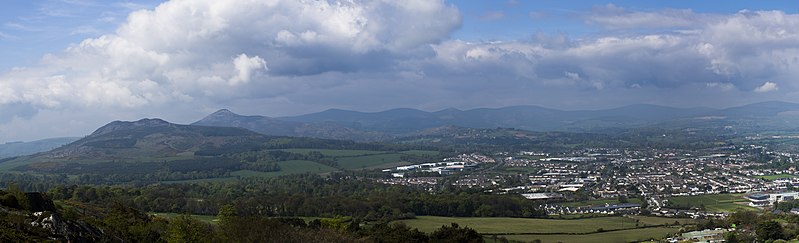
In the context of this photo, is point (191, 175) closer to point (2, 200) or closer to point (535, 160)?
point (535, 160)

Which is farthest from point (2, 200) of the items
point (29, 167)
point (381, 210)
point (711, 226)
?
point (29, 167)

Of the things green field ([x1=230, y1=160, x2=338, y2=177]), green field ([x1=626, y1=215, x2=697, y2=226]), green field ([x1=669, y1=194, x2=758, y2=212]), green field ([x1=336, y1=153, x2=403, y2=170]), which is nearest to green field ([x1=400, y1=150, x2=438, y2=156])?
green field ([x1=336, y1=153, x2=403, y2=170])

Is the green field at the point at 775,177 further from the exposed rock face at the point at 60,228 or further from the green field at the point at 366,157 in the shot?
the exposed rock face at the point at 60,228

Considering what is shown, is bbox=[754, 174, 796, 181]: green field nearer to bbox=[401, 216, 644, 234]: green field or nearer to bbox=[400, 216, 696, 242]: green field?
bbox=[400, 216, 696, 242]: green field

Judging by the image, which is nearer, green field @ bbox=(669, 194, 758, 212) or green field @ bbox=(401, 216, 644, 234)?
green field @ bbox=(401, 216, 644, 234)

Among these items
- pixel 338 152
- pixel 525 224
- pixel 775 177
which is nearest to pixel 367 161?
pixel 338 152

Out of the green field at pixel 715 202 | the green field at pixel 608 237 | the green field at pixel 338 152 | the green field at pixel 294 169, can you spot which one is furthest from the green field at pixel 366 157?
the green field at pixel 608 237

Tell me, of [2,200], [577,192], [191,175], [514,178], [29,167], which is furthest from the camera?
[29,167]
